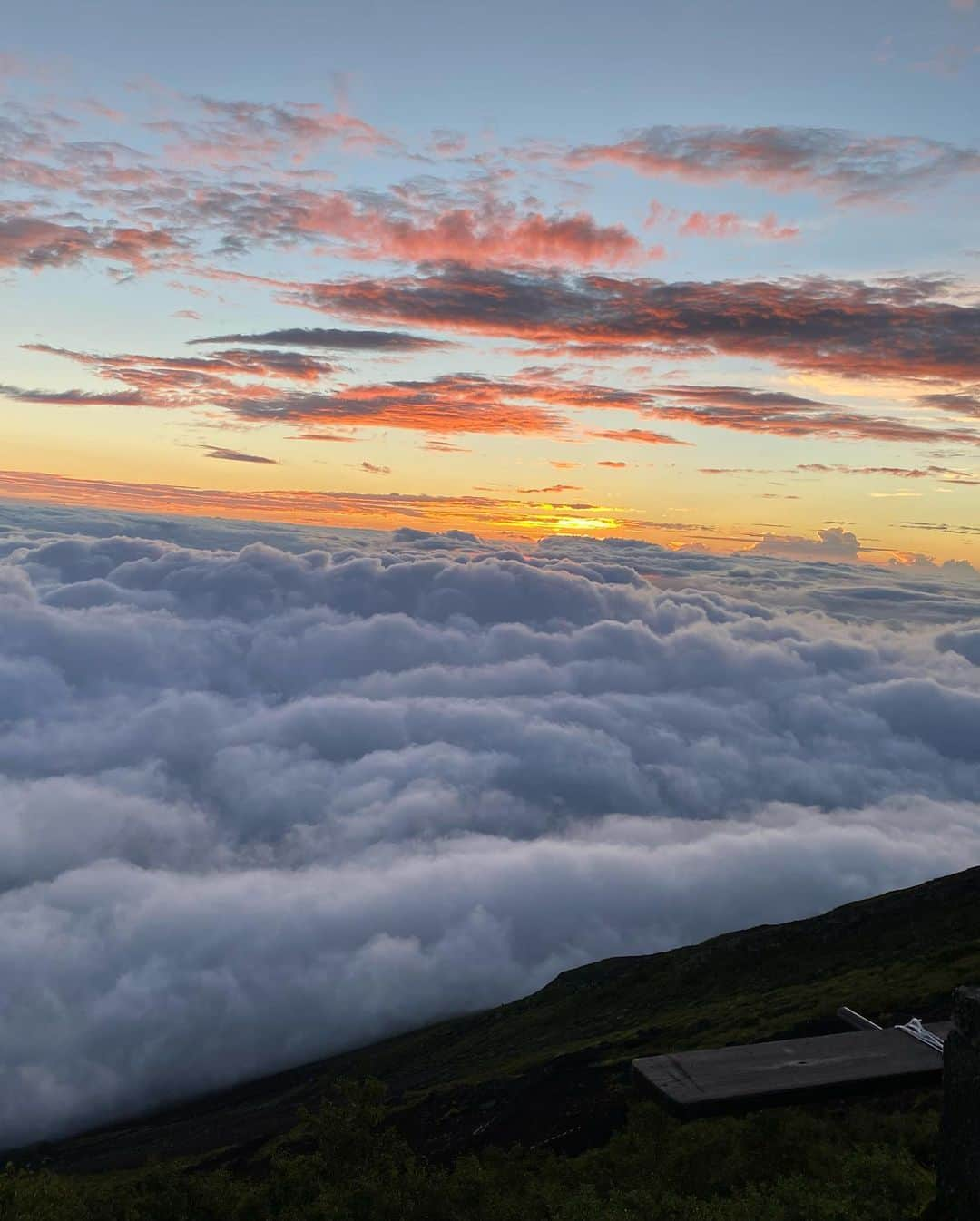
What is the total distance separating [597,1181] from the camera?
28172 mm

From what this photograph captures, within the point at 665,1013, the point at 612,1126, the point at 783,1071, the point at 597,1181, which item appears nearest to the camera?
the point at 783,1071

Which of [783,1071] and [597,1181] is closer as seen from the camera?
[783,1071]

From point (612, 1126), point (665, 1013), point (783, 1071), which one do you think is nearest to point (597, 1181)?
point (783, 1071)

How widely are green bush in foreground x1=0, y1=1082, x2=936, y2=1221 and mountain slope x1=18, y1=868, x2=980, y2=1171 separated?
2269cm

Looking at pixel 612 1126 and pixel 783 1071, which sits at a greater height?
pixel 783 1071

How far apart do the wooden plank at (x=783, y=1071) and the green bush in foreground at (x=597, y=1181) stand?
15.1 feet

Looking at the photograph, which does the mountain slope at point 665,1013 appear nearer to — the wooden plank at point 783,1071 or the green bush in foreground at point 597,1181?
the green bush in foreground at point 597,1181

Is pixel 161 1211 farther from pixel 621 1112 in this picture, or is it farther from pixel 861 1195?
→ pixel 861 1195

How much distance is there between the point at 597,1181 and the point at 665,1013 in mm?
95867

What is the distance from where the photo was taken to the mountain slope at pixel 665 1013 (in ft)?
243

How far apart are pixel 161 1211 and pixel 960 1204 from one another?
60.9 meters

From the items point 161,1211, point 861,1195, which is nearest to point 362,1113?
point 161,1211

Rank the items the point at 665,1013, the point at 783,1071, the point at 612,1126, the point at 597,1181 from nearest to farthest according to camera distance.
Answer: the point at 783,1071 < the point at 597,1181 < the point at 612,1126 < the point at 665,1013

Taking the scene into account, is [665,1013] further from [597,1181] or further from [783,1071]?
[783,1071]
